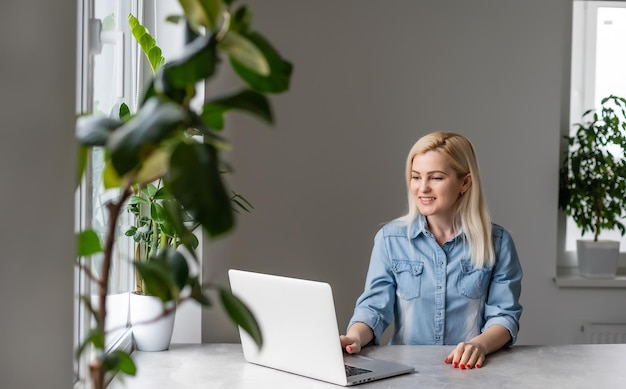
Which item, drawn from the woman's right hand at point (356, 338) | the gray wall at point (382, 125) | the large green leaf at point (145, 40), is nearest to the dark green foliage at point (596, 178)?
the gray wall at point (382, 125)

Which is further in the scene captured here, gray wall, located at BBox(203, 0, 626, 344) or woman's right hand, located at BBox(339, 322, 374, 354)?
gray wall, located at BBox(203, 0, 626, 344)

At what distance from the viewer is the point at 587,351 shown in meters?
2.75

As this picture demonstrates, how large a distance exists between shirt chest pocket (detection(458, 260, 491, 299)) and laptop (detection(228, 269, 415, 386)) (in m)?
0.56

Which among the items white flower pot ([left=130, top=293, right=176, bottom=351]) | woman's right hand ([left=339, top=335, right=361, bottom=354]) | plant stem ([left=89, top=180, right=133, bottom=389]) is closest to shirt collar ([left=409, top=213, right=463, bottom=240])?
woman's right hand ([left=339, top=335, right=361, bottom=354])

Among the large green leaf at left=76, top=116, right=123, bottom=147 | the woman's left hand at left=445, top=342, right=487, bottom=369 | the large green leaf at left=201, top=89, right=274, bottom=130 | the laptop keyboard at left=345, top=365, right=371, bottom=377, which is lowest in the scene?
the laptop keyboard at left=345, top=365, right=371, bottom=377

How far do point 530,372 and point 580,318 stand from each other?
2.14 meters

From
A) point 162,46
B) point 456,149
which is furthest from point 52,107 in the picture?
point 162,46

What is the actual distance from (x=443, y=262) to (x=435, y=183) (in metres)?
0.27

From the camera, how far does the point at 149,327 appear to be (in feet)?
9.31

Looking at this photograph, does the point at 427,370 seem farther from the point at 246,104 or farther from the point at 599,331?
the point at 599,331

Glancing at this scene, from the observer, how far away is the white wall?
3.31ft

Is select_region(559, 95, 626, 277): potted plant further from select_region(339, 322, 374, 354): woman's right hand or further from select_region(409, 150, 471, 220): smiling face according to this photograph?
select_region(339, 322, 374, 354): woman's right hand

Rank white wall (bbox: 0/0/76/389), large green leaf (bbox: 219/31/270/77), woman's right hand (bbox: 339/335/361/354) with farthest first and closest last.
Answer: woman's right hand (bbox: 339/335/361/354)
white wall (bbox: 0/0/76/389)
large green leaf (bbox: 219/31/270/77)

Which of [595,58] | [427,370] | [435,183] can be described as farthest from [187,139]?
[595,58]
